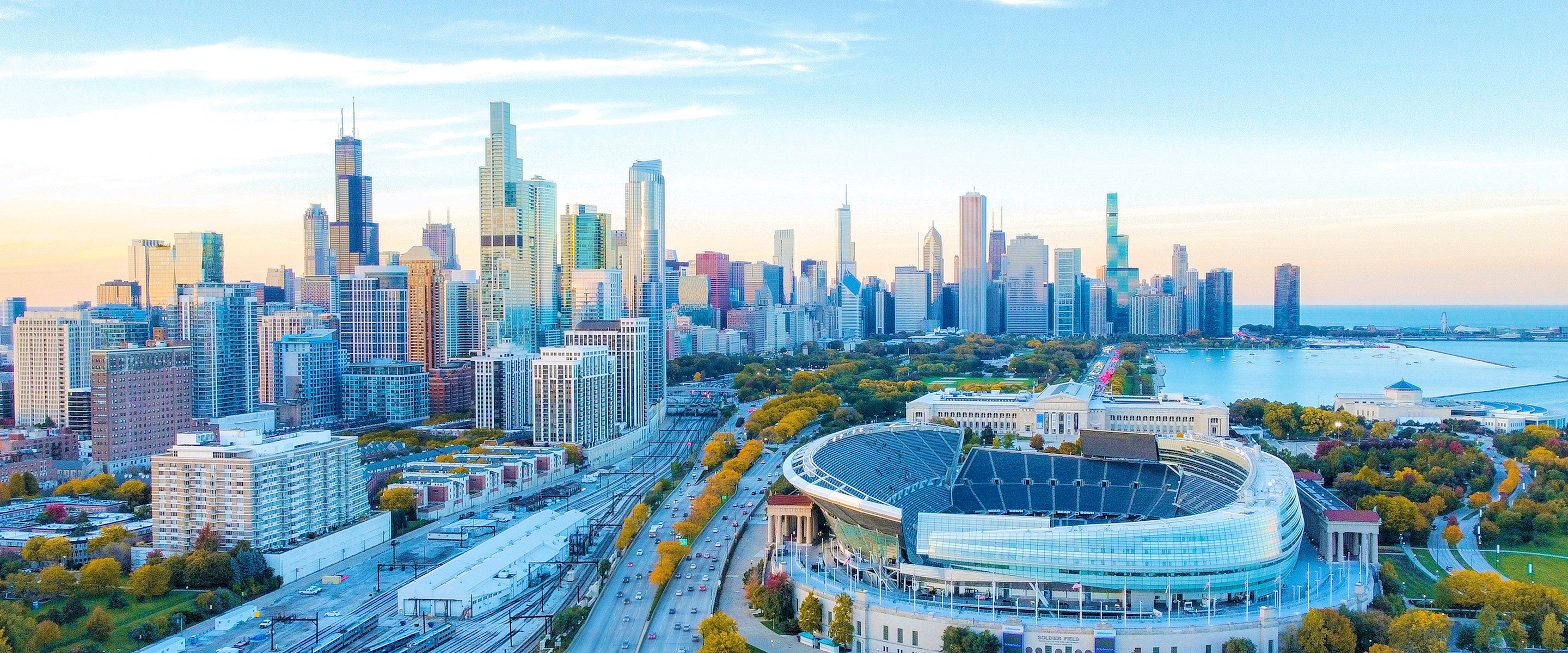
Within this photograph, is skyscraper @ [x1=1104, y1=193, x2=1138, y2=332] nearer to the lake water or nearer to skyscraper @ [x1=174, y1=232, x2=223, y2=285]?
the lake water

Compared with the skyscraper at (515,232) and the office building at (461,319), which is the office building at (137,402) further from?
the skyscraper at (515,232)

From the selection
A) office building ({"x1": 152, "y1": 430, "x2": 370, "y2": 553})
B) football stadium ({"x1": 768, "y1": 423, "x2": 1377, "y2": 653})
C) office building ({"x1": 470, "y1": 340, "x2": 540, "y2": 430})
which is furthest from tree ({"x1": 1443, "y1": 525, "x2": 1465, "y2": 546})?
office building ({"x1": 470, "y1": 340, "x2": 540, "y2": 430})

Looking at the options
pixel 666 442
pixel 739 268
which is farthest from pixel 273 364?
pixel 739 268

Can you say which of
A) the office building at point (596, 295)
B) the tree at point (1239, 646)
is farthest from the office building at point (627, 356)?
the tree at point (1239, 646)

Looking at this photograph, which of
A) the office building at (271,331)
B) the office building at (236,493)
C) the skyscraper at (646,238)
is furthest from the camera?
the skyscraper at (646,238)

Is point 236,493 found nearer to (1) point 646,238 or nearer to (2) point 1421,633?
(2) point 1421,633

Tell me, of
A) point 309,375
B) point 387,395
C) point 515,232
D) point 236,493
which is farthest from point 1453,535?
point 515,232
